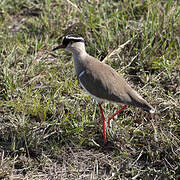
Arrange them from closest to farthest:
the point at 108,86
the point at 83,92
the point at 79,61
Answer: the point at 108,86
the point at 79,61
the point at 83,92

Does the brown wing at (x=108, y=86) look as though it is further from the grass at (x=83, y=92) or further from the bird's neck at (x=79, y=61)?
the grass at (x=83, y=92)

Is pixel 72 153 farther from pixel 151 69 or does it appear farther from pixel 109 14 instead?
pixel 109 14

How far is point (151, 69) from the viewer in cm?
505

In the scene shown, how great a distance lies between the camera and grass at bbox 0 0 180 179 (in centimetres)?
382

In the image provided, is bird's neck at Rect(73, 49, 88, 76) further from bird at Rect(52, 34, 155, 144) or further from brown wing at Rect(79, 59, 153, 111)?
brown wing at Rect(79, 59, 153, 111)

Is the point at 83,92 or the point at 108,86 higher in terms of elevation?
the point at 108,86

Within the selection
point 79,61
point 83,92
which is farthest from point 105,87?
point 83,92

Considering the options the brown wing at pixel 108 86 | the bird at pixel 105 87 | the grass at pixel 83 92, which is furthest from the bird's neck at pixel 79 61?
the grass at pixel 83 92

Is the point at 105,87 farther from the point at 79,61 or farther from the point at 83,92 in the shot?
the point at 83,92

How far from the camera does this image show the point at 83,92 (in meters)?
4.67

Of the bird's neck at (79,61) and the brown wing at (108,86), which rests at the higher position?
the bird's neck at (79,61)

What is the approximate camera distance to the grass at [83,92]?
12.5 feet

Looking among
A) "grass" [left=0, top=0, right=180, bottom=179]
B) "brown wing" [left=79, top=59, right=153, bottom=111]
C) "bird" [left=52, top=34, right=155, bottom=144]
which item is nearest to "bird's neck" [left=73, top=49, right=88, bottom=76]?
"bird" [left=52, top=34, right=155, bottom=144]

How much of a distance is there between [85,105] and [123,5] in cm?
239
